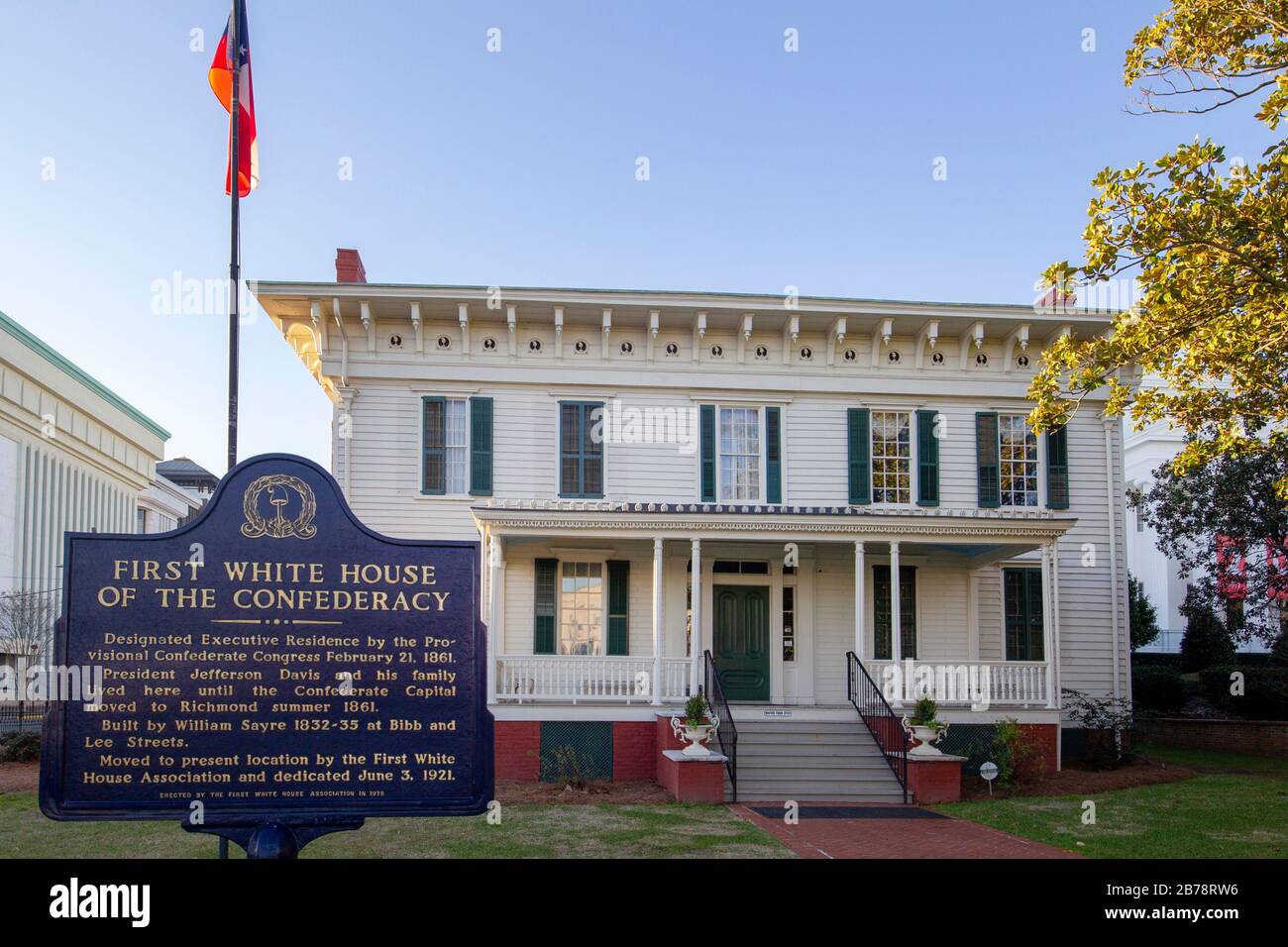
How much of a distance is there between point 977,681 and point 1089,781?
7.65ft

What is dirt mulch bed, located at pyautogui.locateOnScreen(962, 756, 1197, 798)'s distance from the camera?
16.8 meters

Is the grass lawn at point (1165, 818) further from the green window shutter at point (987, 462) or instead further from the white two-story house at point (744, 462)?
the green window shutter at point (987, 462)

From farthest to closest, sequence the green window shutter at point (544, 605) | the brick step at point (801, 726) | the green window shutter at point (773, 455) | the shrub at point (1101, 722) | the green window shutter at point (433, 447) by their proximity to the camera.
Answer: the green window shutter at point (773, 455), the green window shutter at point (433, 447), the green window shutter at point (544, 605), the shrub at point (1101, 722), the brick step at point (801, 726)

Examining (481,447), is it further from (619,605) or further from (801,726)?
(801,726)

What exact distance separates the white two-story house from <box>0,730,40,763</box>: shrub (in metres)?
7.61

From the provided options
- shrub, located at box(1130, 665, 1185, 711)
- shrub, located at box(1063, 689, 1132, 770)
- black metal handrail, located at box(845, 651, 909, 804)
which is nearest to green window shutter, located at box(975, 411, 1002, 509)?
shrub, located at box(1063, 689, 1132, 770)

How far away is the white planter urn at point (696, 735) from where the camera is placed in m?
15.9

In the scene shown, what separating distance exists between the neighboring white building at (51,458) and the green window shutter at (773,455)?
27.6 m

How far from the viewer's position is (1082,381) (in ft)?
39.3

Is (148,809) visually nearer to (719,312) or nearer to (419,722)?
(419,722)

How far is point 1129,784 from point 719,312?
10.7 m

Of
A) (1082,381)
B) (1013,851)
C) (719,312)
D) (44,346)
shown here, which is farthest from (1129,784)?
(44,346)

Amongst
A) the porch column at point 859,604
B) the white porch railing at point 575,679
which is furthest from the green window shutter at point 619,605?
the porch column at point 859,604

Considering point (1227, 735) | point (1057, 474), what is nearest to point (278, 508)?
point (1057, 474)
